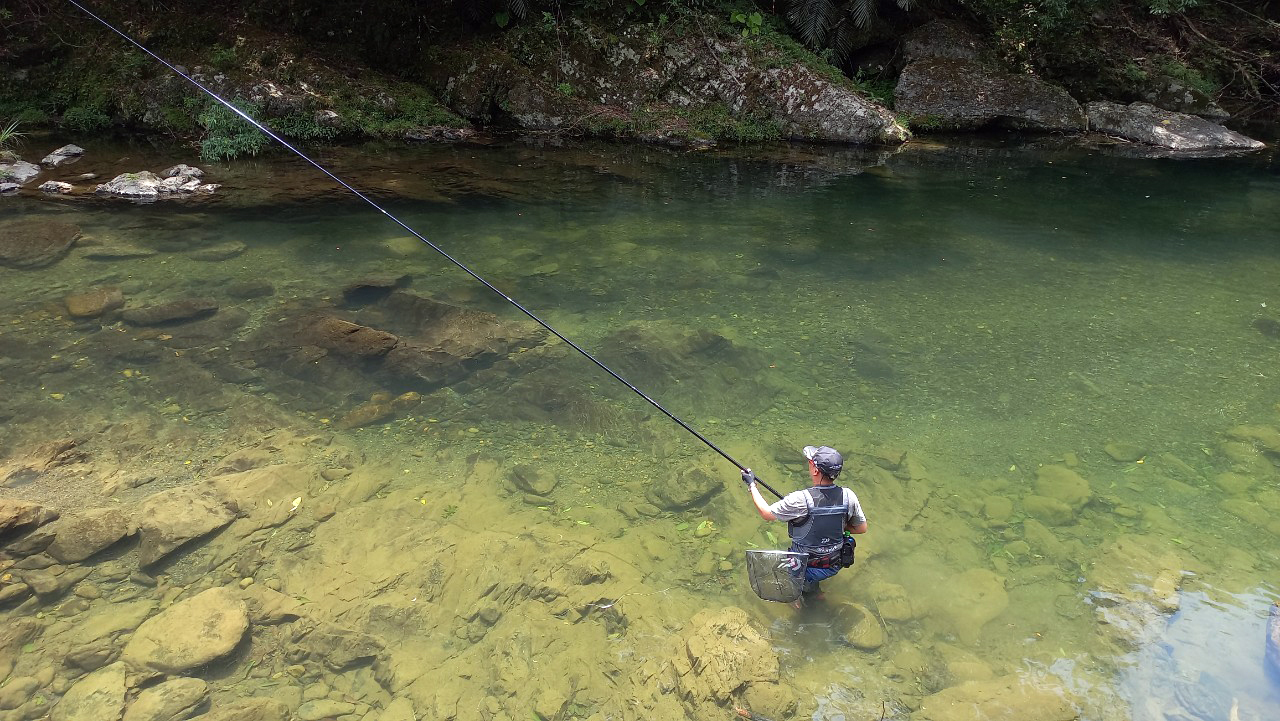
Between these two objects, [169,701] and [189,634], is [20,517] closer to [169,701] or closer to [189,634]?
[189,634]

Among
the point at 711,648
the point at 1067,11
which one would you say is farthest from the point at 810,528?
the point at 1067,11

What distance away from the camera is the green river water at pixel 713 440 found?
396 centimetres

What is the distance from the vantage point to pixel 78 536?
4531 millimetres

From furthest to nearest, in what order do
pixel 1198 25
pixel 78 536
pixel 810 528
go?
pixel 1198 25 < pixel 78 536 < pixel 810 528

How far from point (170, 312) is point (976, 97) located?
15.9m

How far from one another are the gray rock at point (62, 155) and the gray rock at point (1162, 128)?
20.1 meters

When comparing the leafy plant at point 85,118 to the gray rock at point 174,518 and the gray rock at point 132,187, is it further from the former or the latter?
the gray rock at point 174,518

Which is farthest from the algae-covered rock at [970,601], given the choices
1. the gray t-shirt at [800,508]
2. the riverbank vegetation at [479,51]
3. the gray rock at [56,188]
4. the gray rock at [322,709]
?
the gray rock at [56,188]

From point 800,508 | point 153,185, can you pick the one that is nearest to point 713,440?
point 800,508

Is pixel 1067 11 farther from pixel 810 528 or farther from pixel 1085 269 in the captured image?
pixel 810 528

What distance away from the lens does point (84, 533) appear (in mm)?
4547

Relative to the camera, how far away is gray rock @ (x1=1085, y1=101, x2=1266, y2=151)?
46.4 feet

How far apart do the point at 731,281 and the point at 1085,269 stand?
14.8 feet

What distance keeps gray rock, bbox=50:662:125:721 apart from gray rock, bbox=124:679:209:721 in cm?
9
